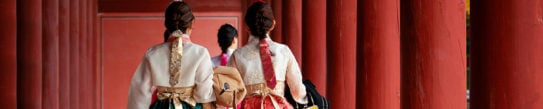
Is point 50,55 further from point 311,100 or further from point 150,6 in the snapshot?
point 150,6

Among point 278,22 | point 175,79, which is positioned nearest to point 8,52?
point 175,79

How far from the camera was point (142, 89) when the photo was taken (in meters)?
5.12

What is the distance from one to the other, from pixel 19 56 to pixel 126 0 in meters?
6.31

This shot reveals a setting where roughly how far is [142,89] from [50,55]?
278cm

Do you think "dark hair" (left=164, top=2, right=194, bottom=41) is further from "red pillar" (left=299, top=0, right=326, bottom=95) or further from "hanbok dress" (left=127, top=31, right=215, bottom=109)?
"red pillar" (left=299, top=0, right=326, bottom=95)

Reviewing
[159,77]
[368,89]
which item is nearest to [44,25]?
[159,77]

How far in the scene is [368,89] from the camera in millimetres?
5160

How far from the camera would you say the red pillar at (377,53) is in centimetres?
496

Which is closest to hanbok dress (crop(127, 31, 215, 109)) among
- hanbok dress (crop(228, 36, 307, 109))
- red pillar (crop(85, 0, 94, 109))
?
hanbok dress (crop(228, 36, 307, 109))

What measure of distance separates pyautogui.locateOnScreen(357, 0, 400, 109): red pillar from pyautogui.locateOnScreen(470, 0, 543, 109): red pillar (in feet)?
6.96

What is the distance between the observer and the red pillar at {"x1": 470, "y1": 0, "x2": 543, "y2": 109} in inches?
108

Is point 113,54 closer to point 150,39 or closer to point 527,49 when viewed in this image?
point 150,39

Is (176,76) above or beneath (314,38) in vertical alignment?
beneath

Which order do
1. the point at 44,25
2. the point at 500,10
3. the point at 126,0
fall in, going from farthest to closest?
the point at 126,0 < the point at 44,25 < the point at 500,10
